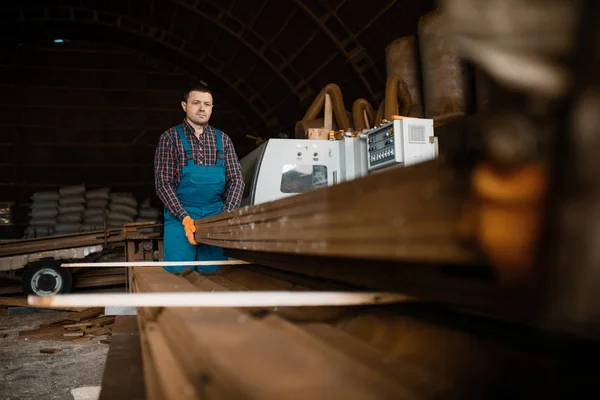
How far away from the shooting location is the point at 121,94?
9484mm

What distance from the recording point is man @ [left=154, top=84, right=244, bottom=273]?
118 inches

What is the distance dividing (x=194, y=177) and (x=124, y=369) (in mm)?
2075

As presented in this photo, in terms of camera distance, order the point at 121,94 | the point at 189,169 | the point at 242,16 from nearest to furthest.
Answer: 1. the point at 189,169
2. the point at 242,16
3. the point at 121,94

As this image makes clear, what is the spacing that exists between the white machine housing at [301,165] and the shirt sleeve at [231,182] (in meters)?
0.48

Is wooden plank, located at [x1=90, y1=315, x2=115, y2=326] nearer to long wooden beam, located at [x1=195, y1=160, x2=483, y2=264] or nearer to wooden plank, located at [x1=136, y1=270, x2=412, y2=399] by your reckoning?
long wooden beam, located at [x1=195, y1=160, x2=483, y2=264]

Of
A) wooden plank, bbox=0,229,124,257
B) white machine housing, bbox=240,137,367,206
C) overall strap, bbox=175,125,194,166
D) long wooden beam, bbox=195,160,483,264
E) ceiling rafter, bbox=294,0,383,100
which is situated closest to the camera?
long wooden beam, bbox=195,160,483,264

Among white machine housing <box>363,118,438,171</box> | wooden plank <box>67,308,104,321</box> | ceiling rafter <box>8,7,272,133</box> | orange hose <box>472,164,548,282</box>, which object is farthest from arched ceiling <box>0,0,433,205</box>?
orange hose <box>472,164,548,282</box>

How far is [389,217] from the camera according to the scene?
0.60m

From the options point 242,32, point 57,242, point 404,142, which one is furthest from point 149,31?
point 404,142

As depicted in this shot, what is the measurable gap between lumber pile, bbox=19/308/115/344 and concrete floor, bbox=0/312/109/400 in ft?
0.36

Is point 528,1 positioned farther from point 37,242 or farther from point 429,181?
point 37,242

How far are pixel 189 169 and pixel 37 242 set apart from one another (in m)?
3.62

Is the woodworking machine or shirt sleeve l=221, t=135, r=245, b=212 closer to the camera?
shirt sleeve l=221, t=135, r=245, b=212

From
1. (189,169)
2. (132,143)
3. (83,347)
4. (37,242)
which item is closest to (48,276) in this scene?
(37,242)
